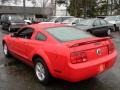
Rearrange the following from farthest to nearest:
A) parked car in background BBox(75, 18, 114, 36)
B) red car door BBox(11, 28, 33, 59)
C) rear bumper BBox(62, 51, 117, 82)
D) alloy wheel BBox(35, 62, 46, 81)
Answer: parked car in background BBox(75, 18, 114, 36), red car door BBox(11, 28, 33, 59), alloy wheel BBox(35, 62, 46, 81), rear bumper BBox(62, 51, 117, 82)

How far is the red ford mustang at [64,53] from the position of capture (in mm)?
4977

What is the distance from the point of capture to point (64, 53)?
16.4ft

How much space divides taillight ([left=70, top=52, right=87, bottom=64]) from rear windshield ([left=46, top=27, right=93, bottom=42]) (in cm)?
74

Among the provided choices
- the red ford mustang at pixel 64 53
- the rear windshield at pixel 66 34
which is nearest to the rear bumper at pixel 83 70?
the red ford mustang at pixel 64 53

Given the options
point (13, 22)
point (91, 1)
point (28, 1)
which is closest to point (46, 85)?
point (13, 22)

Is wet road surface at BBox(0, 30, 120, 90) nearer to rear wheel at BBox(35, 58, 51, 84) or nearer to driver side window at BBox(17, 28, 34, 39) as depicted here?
rear wheel at BBox(35, 58, 51, 84)

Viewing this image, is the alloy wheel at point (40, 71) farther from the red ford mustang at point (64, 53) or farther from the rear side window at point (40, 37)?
the rear side window at point (40, 37)

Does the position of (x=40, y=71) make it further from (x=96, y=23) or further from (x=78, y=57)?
(x=96, y=23)

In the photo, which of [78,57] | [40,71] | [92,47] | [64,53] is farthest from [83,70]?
[40,71]

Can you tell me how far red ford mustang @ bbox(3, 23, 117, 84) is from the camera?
4.98 meters

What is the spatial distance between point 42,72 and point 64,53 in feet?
3.54

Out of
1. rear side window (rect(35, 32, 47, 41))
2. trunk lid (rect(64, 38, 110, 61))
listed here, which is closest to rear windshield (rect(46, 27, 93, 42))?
rear side window (rect(35, 32, 47, 41))

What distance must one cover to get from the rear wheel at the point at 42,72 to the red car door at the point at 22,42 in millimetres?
732

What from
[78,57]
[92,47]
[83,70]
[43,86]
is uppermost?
[92,47]
